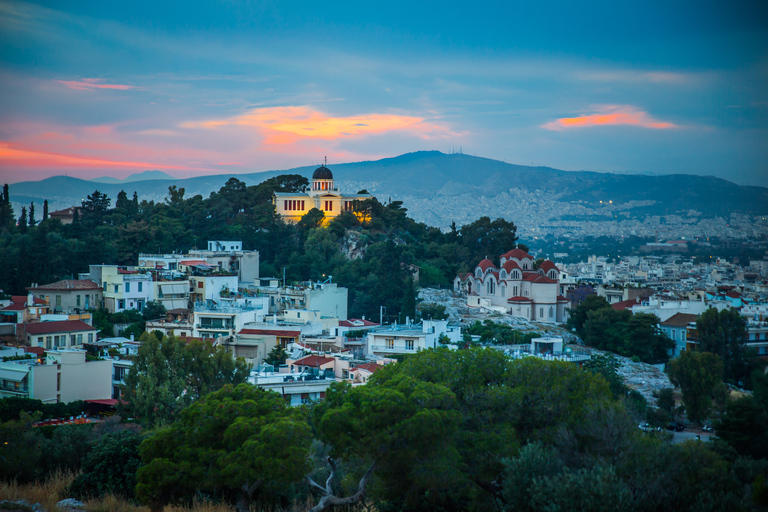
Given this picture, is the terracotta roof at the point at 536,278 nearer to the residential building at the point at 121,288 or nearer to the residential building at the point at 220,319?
the residential building at the point at 220,319

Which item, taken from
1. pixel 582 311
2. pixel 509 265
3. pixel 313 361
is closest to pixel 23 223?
pixel 313 361

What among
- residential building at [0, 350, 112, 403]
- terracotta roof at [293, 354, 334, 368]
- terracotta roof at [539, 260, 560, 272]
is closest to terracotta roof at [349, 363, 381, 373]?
terracotta roof at [293, 354, 334, 368]

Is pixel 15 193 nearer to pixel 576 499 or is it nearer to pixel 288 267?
pixel 288 267

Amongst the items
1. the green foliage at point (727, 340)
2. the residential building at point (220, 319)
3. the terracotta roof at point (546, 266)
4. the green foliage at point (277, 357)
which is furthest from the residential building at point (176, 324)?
the green foliage at point (727, 340)

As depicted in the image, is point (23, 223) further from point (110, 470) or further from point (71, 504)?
point (71, 504)

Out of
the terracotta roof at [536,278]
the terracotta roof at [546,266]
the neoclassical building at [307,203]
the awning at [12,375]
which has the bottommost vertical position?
the awning at [12,375]

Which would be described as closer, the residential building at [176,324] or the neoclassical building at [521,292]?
the residential building at [176,324]

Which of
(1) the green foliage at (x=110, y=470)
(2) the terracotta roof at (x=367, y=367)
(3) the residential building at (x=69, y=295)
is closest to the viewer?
(1) the green foliage at (x=110, y=470)

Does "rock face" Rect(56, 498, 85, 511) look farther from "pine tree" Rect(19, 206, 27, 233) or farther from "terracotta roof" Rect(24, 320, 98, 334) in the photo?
"pine tree" Rect(19, 206, 27, 233)
